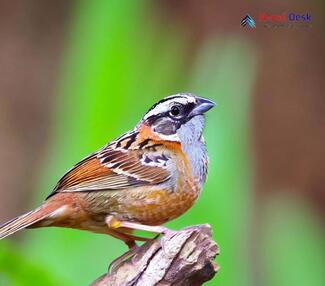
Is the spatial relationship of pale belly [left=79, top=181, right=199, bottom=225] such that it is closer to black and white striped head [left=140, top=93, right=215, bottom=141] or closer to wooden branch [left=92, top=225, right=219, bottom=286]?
black and white striped head [left=140, top=93, right=215, bottom=141]

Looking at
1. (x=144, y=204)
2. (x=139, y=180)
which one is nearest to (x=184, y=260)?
(x=144, y=204)

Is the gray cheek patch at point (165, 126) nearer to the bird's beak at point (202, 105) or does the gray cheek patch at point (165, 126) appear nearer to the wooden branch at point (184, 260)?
the bird's beak at point (202, 105)

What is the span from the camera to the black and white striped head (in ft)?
13.2

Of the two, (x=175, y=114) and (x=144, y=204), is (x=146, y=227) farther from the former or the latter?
(x=175, y=114)

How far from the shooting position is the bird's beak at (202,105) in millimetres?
4008

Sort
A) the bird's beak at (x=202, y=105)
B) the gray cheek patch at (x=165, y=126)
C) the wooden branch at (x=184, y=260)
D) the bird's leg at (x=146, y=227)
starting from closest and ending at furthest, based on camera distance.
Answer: the wooden branch at (x=184, y=260) → the bird's leg at (x=146, y=227) → the bird's beak at (x=202, y=105) → the gray cheek patch at (x=165, y=126)

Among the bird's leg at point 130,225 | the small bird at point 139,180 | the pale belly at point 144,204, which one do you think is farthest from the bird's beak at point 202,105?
the bird's leg at point 130,225

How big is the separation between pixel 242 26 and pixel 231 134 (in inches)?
136

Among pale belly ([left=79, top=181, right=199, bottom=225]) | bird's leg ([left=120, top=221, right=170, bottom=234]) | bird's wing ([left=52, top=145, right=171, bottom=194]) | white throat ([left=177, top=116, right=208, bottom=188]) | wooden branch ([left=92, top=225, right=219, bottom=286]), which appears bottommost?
wooden branch ([left=92, top=225, right=219, bottom=286])

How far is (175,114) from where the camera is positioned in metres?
4.09

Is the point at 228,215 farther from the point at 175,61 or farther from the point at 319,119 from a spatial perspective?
the point at 319,119

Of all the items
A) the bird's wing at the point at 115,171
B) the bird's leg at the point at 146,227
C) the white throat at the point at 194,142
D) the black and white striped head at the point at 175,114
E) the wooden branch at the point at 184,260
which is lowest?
the wooden branch at the point at 184,260

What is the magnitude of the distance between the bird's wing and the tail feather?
6.5 inches

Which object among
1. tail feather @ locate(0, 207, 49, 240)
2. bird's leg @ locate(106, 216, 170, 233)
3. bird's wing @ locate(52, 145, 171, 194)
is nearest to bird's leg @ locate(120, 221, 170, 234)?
bird's leg @ locate(106, 216, 170, 233)
